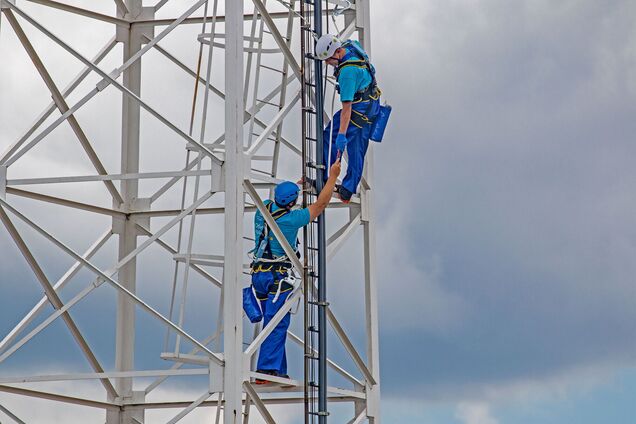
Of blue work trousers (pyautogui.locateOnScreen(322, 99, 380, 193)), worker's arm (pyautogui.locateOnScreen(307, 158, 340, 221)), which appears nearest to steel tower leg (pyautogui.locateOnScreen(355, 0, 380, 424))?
blue work trousers (pyautogui.locateOnScreen(322, 99, 380, 193))

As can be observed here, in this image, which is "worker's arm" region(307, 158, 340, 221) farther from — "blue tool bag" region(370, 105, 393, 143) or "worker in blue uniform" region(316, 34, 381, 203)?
"blue tool bag" region(370, 105, 393, 143)

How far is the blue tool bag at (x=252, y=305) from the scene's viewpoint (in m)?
21.9

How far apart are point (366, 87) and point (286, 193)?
1889 millimetres

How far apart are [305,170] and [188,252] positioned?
1799 mm

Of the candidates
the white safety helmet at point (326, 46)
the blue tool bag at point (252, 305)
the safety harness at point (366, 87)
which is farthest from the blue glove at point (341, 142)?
the blue tool bag at point (252, 305)

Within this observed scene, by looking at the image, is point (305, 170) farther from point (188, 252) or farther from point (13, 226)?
point (13, 226)

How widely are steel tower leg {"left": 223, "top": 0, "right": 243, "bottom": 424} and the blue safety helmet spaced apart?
1076 millimetres

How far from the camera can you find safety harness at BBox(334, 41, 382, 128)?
22220 millimetres

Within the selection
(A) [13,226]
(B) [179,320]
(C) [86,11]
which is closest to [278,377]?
(B) [179,320]

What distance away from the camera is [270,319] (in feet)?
72.3

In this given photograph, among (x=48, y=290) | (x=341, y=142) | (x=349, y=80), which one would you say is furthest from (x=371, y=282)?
(x=48, y=290)

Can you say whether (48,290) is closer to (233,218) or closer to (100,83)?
(100,83)

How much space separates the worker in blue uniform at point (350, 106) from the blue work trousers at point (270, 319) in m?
1.59

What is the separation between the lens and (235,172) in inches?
814
